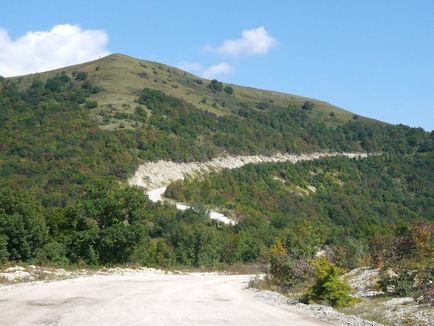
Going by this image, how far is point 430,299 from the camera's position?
1855cm

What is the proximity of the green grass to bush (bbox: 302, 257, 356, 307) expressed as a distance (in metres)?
83.0

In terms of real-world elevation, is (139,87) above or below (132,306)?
above

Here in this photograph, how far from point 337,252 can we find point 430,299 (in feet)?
73.5

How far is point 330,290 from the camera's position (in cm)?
2066

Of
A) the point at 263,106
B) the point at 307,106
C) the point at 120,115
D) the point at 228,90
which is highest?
the point at 228,90

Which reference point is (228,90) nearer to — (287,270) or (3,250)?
(3,250)

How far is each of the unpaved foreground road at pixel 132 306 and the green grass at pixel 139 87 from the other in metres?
77.9

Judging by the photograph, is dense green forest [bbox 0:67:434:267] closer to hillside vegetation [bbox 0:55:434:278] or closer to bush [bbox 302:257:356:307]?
hillside vegetation [bbox 0:55:434:278]

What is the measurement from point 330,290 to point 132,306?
7.22 metres

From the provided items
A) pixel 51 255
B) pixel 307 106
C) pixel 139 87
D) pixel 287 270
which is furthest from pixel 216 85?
pixel 287 270

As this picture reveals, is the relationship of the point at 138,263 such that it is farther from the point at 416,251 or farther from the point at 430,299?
the point at 430,299

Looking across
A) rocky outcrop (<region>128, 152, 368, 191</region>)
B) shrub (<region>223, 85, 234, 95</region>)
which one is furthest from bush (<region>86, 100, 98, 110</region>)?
shrub (<region>223, 85, 234, 95</region>)

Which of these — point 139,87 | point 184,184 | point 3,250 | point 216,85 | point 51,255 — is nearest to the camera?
point 3,250

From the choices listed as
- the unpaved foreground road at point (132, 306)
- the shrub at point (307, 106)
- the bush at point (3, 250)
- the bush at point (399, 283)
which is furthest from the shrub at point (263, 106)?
the bush at point (399, 283)
